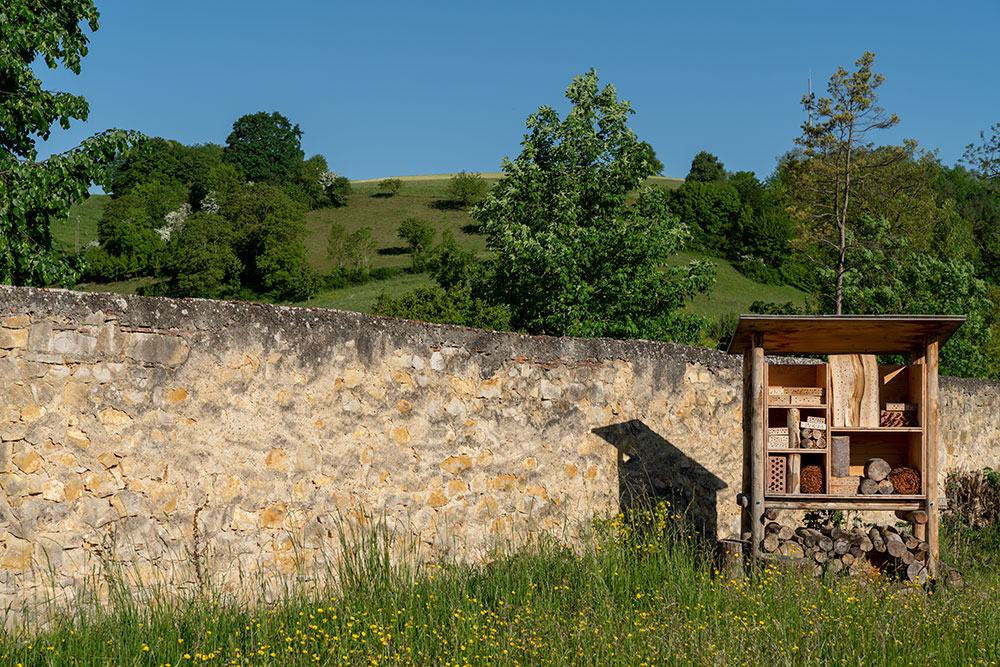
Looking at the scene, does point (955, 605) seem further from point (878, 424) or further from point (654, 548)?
point (654, 548)

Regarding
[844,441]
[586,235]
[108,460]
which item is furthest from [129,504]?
[586,235]

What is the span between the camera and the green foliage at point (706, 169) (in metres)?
78.4

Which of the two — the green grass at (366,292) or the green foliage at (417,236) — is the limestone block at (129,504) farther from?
the green foliage at (417,236)

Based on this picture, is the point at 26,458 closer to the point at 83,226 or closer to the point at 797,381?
the point at 797,381

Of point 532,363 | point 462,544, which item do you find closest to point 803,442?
point 532,363

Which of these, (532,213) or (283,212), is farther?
(283,212)

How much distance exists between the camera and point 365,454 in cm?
721

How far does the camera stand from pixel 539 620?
606 cm

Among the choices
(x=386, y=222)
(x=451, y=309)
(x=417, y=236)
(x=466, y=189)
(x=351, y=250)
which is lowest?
(x=451, y=309)

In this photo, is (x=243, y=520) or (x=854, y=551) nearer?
(x=243, y=520)

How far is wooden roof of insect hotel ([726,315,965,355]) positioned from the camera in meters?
7.28

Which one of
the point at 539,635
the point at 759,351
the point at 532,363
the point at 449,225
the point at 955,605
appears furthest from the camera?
the point at 449,225

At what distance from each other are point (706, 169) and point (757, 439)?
75.4 meters

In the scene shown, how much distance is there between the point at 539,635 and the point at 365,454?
2.18 m
